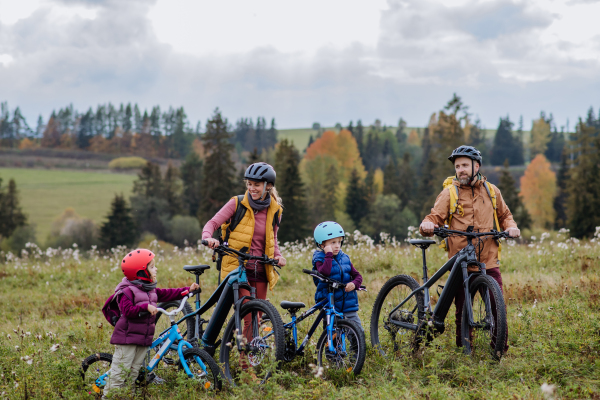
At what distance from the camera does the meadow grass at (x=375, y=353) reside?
15.6 feet

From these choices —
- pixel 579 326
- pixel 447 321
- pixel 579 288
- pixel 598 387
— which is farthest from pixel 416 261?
pixel 598 387

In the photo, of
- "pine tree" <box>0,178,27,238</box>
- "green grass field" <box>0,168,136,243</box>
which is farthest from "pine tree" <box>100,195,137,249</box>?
"pine tree" <box>0,178,27,238</box>

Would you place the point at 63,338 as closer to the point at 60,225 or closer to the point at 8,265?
the point at 8,265

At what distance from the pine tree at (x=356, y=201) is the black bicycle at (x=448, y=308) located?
61.3m

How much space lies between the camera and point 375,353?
5828 mm

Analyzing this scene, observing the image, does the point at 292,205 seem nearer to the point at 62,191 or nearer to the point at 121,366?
the point at 121,366

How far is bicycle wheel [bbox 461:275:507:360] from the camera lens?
4.87 m

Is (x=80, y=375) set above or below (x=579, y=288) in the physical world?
below

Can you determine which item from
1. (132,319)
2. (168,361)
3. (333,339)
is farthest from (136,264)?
(333,339)

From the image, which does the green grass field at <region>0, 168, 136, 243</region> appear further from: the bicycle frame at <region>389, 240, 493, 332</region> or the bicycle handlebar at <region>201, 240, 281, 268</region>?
the bicycle frame at <region>389, 240, 493, 332</region>

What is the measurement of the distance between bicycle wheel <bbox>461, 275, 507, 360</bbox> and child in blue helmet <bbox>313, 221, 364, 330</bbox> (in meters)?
1.18

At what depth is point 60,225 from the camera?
65.6m

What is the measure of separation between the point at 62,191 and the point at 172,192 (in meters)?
29.5

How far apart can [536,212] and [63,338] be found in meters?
76.0
